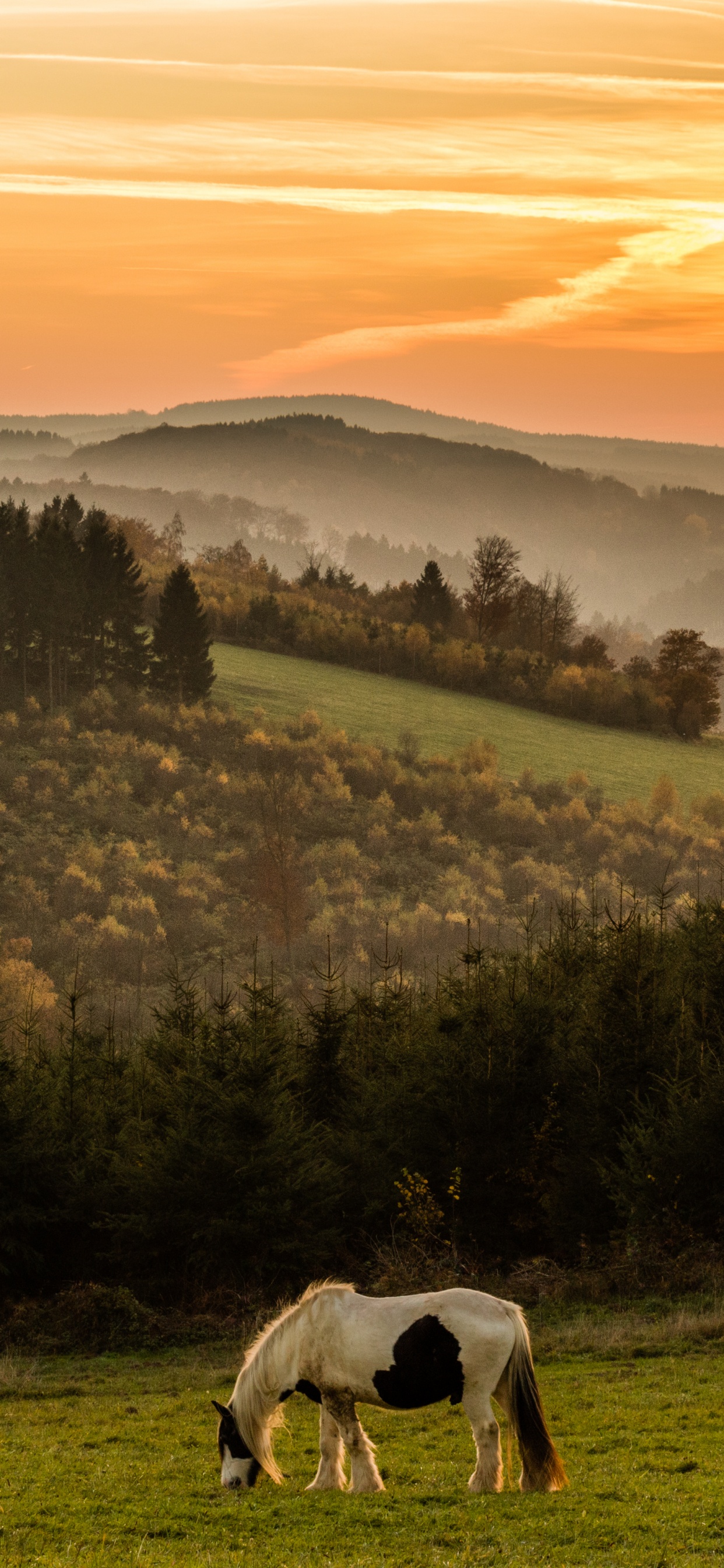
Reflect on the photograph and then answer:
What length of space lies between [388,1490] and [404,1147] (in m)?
15.2

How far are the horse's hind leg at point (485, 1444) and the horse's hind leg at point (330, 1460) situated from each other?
1136 millimetres

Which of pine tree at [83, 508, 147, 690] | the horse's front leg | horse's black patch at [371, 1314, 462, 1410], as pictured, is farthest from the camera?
pine tree at [83, 508, 147, 690]

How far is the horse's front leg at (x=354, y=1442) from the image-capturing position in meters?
10.7

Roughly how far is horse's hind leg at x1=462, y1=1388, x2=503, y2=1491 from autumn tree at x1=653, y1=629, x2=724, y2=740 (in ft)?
394

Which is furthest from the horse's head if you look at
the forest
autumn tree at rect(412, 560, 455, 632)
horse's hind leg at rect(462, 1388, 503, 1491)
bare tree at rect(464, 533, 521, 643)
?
autumn tree at rect(412, 560, 455, 632)

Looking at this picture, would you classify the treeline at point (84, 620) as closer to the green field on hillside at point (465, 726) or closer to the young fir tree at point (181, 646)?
the young fir tree at point (181, 646)

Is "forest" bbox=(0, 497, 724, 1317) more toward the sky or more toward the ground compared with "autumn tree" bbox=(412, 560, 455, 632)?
more toward the ground

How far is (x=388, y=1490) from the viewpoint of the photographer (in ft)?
35.8

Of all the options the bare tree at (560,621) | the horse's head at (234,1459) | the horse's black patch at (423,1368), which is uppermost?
the bare tree at (560,621)

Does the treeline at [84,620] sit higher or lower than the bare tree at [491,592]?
lower

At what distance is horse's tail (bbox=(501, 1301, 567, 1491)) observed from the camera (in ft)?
34.2

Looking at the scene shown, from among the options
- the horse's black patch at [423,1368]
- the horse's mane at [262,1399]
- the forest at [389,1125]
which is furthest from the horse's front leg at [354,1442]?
the forest at [389,1125]

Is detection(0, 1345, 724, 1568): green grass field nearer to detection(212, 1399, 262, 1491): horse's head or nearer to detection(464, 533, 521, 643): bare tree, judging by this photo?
detection(212, 1399, 262, 1491): horse's head

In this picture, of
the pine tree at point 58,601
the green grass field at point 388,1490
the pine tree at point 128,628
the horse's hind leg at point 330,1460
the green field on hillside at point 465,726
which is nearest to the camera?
the green grass field at point 388,1490
